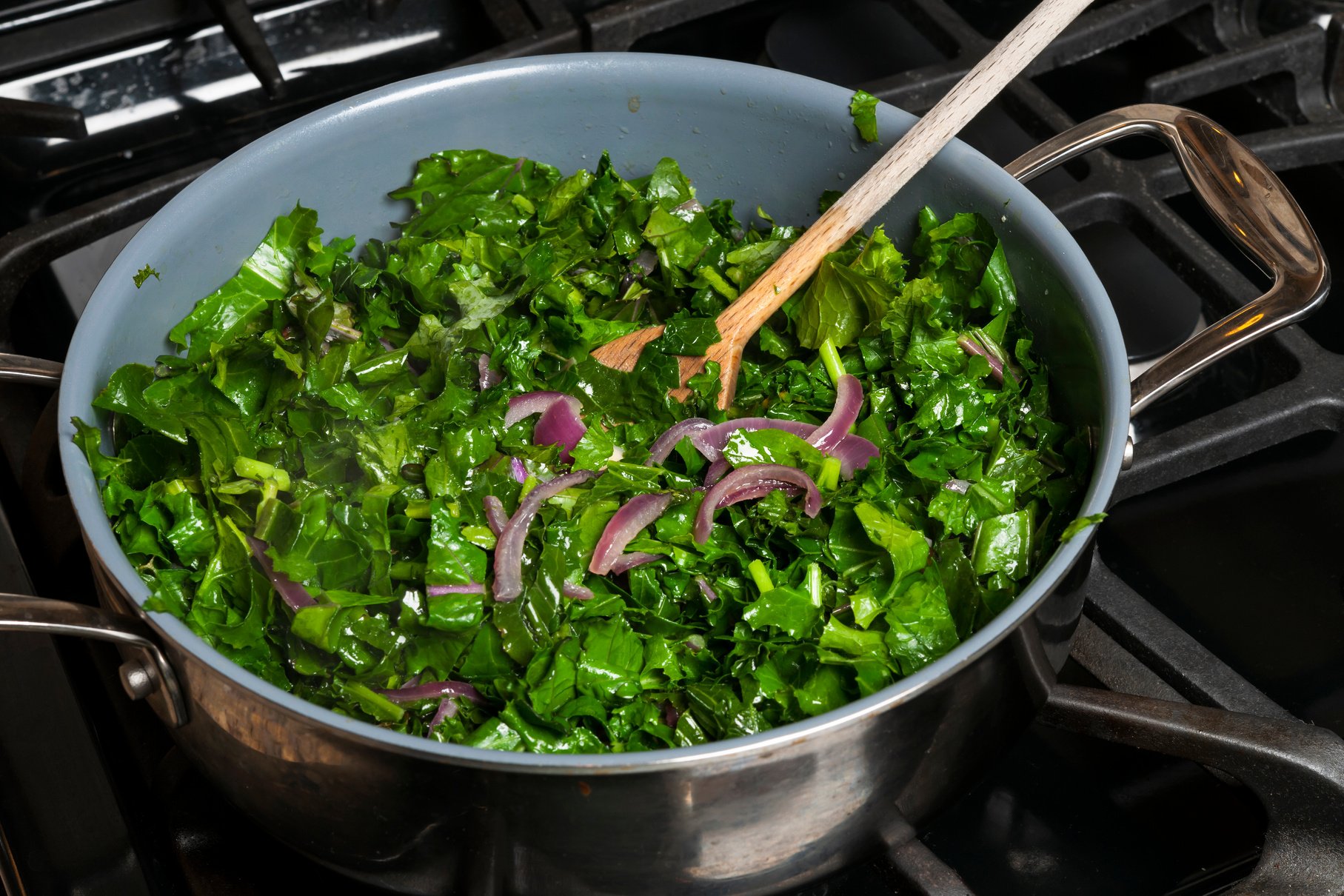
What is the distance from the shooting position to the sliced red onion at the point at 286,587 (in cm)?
96

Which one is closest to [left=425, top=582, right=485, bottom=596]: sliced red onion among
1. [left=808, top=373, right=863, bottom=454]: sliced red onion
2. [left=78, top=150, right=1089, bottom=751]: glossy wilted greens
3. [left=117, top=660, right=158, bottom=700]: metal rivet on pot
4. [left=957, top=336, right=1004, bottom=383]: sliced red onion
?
[left=78, top=150, right=1089, bottom=751]: glossy wilted greens

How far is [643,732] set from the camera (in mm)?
927

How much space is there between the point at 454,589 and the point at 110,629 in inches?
10.3

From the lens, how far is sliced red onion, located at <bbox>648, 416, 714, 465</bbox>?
111cm

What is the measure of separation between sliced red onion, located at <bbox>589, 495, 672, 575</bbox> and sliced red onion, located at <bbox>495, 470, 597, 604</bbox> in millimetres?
58

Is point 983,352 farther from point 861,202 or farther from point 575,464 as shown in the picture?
point 575,464

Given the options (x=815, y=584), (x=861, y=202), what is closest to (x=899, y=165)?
(x=861, y=202)

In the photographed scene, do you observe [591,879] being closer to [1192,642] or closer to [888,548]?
[888,548]

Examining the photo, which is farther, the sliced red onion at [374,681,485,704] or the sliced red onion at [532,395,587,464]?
the sliced red onion at [532,395,587,464]

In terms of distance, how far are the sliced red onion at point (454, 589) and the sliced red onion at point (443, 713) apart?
0.28 feet

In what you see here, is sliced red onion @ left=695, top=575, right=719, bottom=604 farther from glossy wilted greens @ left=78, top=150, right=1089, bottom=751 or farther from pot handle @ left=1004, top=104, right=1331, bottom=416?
pot handle @ left=1004, top=104, right=1331, bottom=416

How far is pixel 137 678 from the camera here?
84cm

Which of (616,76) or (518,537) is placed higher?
(616,76)

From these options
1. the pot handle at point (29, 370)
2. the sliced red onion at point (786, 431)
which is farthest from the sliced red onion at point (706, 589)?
the pot handle at point (29, 370)
